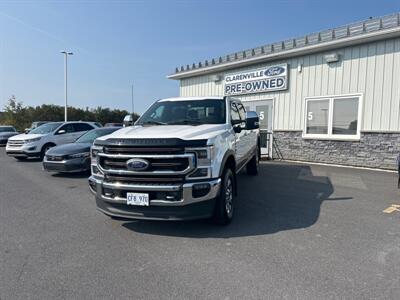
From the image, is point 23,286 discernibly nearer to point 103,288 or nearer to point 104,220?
point 103,288

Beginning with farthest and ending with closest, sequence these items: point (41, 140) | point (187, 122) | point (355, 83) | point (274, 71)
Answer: point (41, 140) → point (274, 71) → point (355, 83) → point (187, 122)

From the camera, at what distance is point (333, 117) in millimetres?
10734

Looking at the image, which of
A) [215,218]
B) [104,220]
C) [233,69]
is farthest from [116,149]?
[233,69]

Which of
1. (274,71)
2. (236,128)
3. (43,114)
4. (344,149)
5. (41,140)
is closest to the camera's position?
(236,128)

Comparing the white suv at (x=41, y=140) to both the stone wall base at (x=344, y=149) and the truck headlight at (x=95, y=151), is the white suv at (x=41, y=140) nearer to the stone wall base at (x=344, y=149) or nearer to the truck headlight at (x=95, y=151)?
the stone wall base at (x=344, y=149)

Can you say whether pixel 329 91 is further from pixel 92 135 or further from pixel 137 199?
pixel 137 199

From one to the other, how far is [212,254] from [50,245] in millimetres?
2145

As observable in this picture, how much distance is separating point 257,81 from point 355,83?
13.4 feet

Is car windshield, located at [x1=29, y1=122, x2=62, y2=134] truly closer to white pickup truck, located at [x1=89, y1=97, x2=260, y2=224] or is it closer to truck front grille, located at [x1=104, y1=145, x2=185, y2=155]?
white pickup truck, located at [x1=89, y1=97, x2=260, y2=224]

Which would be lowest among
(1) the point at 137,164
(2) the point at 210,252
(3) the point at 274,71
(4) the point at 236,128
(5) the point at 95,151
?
(2) the point at 210,252

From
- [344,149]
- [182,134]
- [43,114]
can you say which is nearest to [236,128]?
[182,134]

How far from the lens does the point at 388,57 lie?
30.6 ft

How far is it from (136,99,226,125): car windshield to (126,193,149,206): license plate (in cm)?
175

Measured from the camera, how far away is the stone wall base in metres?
9.54
